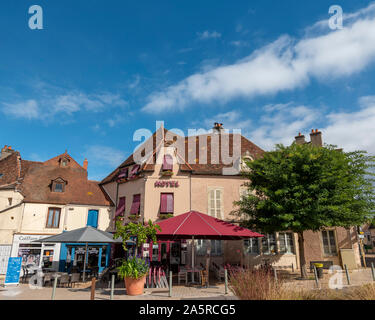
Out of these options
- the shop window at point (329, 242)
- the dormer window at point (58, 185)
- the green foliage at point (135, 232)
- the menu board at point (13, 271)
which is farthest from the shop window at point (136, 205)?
the shop window at point (329, 242)

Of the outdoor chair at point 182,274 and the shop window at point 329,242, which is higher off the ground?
the shop window at point 329,242

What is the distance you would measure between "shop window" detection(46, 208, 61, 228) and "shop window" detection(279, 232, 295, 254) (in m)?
15.4

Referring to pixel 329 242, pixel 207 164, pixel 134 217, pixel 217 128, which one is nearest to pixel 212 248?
pixel 134 217

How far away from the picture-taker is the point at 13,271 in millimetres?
12430

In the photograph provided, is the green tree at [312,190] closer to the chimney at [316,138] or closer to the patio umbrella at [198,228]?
the patio umbrella at [198,228]

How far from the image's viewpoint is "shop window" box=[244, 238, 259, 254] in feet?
57.7

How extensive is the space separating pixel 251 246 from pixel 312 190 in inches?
278

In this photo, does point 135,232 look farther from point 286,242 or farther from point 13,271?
point 286,242

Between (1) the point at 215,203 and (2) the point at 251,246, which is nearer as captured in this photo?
(2) the point at 251,246

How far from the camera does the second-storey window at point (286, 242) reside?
17875mm

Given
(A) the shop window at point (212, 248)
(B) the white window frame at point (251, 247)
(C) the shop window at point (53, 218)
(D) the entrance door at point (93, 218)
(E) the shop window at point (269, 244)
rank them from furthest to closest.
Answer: (D) the entrance door at point (93, 218)
(C) the shop window at point (53, 218)
(E) the shop window at point (269, 244)
(B) the white window frame at point (251, 247)
(A) the shop window at point (212, 248)

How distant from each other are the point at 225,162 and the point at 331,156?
310 inches

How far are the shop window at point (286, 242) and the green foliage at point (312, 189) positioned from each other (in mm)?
5355
